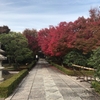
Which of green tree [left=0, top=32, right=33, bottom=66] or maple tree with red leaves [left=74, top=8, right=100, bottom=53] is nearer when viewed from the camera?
maple tree with red leaves [left=74, top=8, right=100, bottom=53]

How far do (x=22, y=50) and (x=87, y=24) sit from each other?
11562 mm

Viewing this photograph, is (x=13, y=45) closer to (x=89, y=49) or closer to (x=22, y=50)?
(x=22, y=50)

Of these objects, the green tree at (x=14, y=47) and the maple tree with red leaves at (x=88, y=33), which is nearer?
the maple tree with red leaves at (x=88, y=33)

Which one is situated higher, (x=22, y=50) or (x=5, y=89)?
(x=22, y=50)

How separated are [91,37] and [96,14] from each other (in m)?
4.64

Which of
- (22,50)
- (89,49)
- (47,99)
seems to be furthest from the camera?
(22,50)

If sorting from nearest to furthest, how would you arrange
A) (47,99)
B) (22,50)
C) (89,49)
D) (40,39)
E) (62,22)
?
(47,99), (89,49), (62,22), (22,50), (40,39)

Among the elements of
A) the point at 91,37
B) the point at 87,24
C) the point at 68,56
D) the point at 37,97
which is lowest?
the point at 37,97

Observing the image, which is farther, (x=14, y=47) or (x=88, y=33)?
(x=14, y=47)

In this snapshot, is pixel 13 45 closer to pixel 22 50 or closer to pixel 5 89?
pixel 22 50

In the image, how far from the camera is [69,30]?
3105 cm

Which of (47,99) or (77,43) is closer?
(47,99)

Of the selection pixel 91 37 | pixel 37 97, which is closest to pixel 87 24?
pixel 91 37

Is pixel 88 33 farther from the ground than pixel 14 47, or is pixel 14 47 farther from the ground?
A: pixel 88 33
